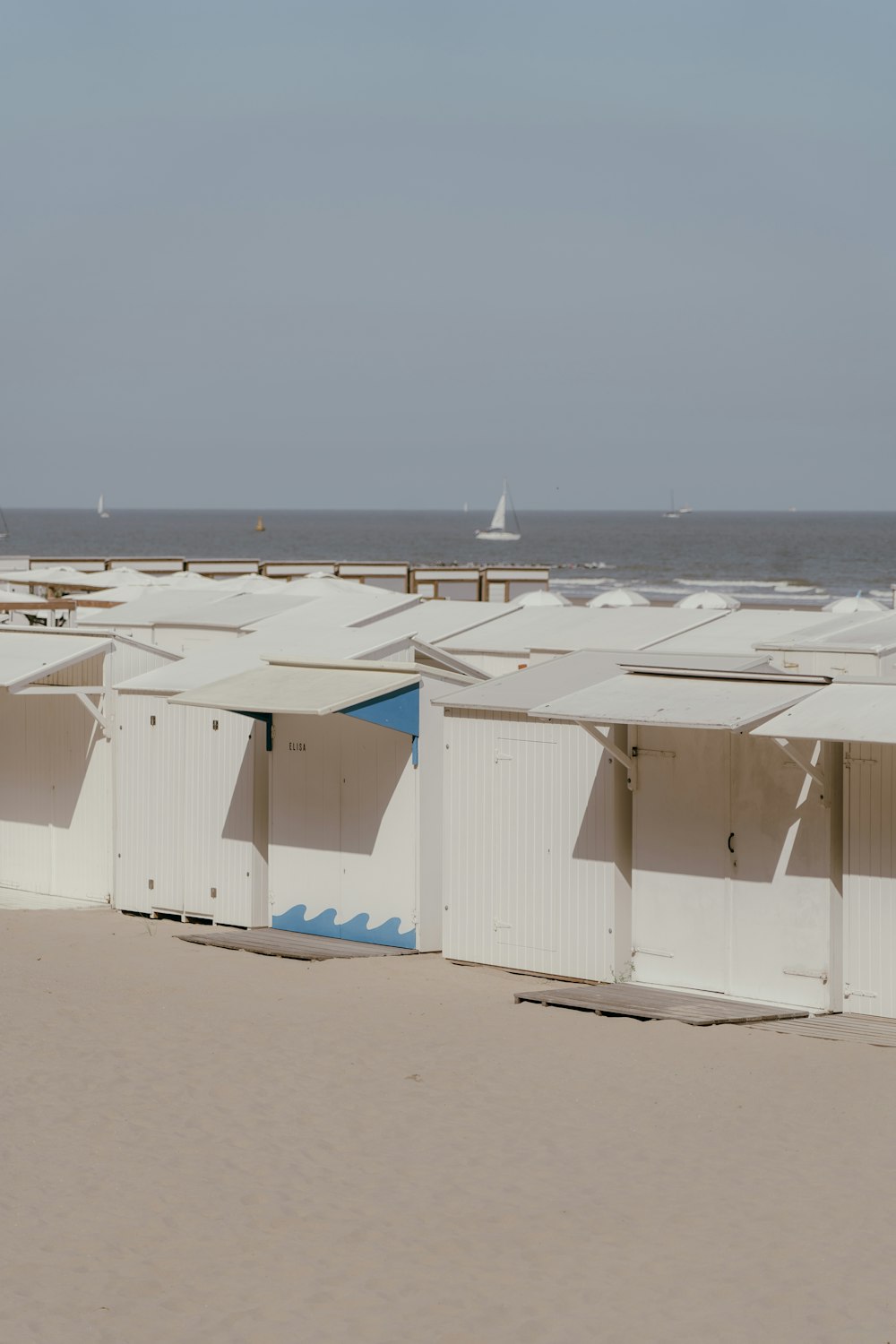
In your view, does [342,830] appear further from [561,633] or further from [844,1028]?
[561,633]

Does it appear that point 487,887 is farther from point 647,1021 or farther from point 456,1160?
point 456,1160

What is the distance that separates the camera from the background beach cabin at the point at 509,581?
33.8 metres

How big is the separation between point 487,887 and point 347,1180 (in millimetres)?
3996

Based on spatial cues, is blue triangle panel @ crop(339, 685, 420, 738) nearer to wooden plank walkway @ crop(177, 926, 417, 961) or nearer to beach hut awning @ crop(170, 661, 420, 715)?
beach hut awning @ crop(170, 661, 420, 715)

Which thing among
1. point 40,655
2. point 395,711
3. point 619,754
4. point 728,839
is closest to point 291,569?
point 40,655

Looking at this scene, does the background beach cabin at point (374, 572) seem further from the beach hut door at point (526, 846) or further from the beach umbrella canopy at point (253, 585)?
the beach hut door at point (526, 846)

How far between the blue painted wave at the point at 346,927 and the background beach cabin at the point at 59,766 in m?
2.12

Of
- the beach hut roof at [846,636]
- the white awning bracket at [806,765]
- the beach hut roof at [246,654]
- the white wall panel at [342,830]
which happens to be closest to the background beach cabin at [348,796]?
the white wall panel at [342,830]

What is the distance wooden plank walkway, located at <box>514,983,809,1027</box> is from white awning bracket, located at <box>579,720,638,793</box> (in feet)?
3.99

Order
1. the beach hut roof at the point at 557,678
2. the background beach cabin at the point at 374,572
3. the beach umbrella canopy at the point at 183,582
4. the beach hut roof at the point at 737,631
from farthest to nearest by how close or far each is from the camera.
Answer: the background beach cabin at the point at 374,572, the beach umbrella canopy at the point at 183,582, the beach hut roof at the point at 737,631, the beach hut roof at the point at 557,678

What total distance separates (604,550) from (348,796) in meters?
112

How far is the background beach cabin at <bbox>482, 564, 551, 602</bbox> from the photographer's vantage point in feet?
111

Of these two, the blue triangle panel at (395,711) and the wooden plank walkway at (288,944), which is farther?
the wooden plank walkway at (288,944)

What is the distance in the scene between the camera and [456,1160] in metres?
6.93
